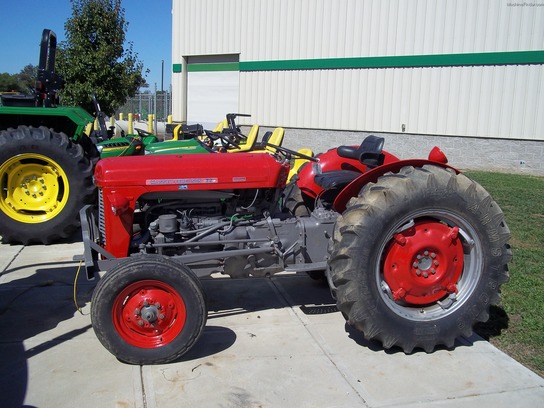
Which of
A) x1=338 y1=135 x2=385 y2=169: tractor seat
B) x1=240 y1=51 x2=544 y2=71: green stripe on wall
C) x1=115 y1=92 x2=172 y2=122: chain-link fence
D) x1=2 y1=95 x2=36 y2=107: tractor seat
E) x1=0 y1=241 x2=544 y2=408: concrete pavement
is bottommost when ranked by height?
x1=0 y1=241 x2=544 y2=408: concrete pavement

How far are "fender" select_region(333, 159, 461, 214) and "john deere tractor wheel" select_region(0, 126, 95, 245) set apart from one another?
11.9 feet

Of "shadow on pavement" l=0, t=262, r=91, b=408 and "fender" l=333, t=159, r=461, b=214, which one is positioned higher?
"fender" l=333, t=159, r=461, b=214

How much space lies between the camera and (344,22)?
49.8 feet

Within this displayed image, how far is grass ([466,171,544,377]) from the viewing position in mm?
3633

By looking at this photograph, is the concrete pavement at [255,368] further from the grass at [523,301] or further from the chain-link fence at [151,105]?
the chain-link fence at [151,105]

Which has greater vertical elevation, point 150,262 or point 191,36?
point 191,36

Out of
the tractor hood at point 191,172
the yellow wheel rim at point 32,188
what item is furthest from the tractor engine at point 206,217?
the yellow wheel rim at point 32,188

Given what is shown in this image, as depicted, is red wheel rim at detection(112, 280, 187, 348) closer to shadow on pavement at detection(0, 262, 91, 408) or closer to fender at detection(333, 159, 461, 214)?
shadow on pavement at detection(0, 262, 91, 408)

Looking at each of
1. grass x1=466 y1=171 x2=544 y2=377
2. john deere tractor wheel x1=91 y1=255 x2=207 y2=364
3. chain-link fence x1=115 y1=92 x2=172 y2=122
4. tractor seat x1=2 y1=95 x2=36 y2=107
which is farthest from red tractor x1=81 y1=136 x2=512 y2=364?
chain-link fence x1=115 y1=92 x2=172 y2=122

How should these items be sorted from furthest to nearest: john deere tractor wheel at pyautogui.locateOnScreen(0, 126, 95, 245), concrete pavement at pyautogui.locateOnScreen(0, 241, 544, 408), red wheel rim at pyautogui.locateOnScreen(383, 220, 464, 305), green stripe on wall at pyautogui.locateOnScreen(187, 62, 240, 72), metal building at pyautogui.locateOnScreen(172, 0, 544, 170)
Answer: green stripe on wall at pyautogui.locateOnScreen(187, 62, 240, 72) < metal building at pyautogui.locateOnScreen(172, 0, 544, 170) < john deere tractor wheel at pyautogui.locateOnScreen(0, 126, 95, 245) < red wheel rim at pyautogui.locateOnScreen(383, 220, 464, 305) < concrete pavement at pyautogui.locateOnScreen(0, 241, 544, 408)

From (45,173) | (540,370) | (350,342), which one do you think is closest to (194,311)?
(350,342)

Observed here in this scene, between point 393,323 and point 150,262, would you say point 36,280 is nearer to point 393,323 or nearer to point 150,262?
point 150,262

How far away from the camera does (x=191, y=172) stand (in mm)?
3629

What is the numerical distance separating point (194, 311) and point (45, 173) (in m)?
3.86
